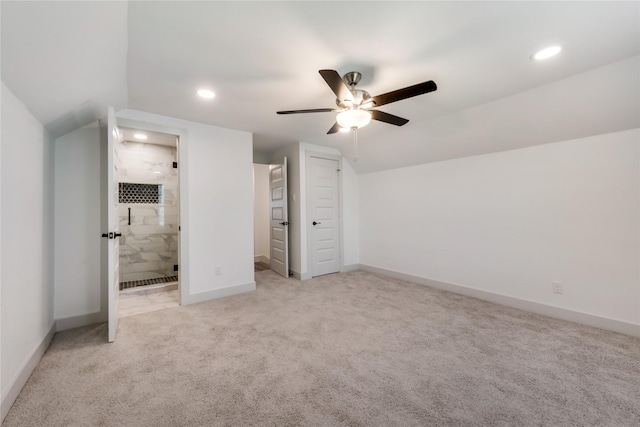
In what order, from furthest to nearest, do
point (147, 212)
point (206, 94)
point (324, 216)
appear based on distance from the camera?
point (324, 216) < point (147, 212) < point (206, 94)

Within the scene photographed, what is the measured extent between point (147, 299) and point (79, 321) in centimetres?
80

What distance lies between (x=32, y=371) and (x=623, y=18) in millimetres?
4589

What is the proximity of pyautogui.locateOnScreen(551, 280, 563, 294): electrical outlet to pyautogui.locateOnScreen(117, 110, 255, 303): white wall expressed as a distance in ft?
12.1

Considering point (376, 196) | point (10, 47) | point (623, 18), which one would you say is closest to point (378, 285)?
point (376, 196)

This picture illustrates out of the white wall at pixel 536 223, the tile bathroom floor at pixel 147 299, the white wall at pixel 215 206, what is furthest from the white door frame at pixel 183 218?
the white wall at pixel 536 223

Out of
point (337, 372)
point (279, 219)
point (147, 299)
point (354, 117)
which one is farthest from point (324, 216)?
point (337, 372)

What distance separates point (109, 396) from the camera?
1.64m

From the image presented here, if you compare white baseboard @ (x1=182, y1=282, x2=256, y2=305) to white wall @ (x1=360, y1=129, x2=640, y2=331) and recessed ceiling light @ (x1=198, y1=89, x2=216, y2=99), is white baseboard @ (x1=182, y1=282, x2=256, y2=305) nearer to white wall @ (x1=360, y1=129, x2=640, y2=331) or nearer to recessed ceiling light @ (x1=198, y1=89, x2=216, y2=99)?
recessed ceiling light @ (x1=198, y1=89, x2=216, y2=99)

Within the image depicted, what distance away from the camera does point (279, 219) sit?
15.6ft

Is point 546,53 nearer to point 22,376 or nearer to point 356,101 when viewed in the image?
point 356,101

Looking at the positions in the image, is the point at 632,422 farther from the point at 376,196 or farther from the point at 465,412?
the point at 376,196

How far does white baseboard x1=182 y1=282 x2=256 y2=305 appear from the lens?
3309 millimetres

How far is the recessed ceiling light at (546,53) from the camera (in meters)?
1.85

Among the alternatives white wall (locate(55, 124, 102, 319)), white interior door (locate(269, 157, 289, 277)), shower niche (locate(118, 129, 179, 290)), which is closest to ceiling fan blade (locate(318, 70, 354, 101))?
white interior door (locate(269, 157, 289, 277))
